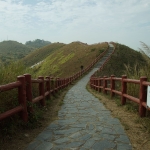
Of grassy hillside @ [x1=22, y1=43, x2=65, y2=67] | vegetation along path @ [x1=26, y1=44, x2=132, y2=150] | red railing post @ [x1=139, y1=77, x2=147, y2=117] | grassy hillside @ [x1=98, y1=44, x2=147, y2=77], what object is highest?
grassy hillside @ [x1=22, y1=43, x2=65, y2=67]

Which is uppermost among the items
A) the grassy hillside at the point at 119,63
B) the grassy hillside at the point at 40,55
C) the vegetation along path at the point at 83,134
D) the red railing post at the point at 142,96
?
A: the grassy hillside at the point at 40,55

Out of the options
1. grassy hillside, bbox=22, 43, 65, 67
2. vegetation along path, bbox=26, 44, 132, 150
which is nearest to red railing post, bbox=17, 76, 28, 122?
vegetation along path, bbox=26, 44, 132, 150

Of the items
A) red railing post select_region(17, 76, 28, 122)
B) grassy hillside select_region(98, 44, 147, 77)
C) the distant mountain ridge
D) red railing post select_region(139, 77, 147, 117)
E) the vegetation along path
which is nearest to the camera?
the vegetation along path

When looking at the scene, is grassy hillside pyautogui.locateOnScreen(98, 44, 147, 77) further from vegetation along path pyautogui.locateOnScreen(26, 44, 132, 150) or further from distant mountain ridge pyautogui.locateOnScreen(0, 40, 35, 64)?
vegetation along path pyautogui.locateOnScreen(26, 44, 132, 150)

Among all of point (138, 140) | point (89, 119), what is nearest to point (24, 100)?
point (89, 119)

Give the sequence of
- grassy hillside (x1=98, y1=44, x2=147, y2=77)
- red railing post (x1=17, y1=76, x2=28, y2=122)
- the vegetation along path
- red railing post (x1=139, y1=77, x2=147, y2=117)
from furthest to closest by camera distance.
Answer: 1. grassy hillside (x1=98, y1=44, x2=147, y2=77)
2. red railing post (x1=139, y1=77, x2=147, y2=117)
3. red railing post (x1=17, y1=76, x2=28, y2=122)
4. the vegetation along path

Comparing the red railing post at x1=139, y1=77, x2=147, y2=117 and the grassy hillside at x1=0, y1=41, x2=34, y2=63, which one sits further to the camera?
the grassy hillside at x1=0, y1=41, x2=34, y2=63

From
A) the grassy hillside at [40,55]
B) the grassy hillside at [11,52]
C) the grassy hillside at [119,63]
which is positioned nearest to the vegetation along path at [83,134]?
the grassy hillside at [11,52]

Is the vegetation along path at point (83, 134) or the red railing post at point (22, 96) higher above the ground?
the red railing post at point (22, 96)


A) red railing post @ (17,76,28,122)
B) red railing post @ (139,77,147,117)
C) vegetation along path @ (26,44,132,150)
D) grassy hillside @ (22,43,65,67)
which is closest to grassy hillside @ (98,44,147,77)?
red railing post @ (139,77,147,117)

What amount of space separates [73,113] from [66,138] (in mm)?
2024

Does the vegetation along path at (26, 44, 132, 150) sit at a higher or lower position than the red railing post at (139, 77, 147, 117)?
lower

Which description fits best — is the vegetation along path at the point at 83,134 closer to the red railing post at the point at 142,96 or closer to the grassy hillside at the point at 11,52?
the red railing post at the point at 142,96

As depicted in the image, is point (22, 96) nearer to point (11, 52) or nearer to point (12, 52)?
point (11, 52)
